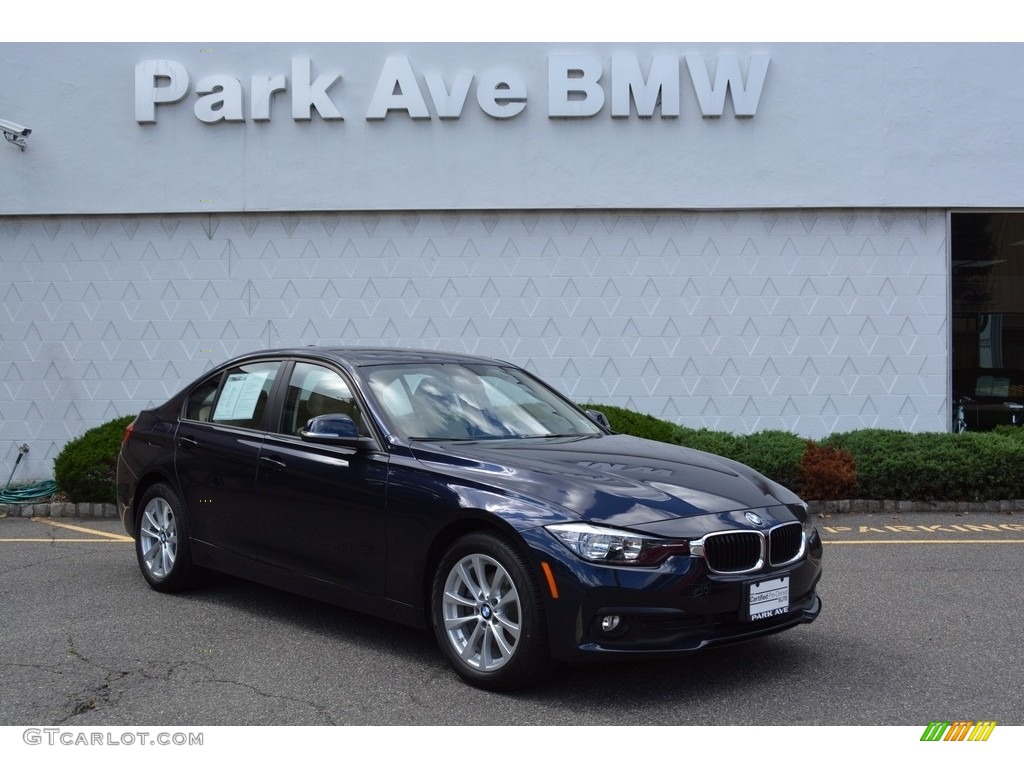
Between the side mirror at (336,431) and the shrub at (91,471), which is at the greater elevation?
the side mirror at (336,431)

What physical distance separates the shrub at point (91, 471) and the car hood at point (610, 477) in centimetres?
680

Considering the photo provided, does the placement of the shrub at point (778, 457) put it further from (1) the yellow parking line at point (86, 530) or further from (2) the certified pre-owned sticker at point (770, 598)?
(1) the yellow parking line at point (86, 530)

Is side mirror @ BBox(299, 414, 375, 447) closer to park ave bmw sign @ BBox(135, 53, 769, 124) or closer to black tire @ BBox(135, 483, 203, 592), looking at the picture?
black tire @ BBox(135, 483, 203, 592)

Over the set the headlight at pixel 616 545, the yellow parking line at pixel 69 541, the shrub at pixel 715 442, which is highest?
the headlight at pixel 616 545

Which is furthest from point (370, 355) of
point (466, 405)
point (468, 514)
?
point (468, 514)

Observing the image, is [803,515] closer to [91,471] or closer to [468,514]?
[468,514]

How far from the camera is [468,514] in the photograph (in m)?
4.92

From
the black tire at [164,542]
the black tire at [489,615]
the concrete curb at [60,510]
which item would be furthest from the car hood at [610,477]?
the concrete curb at [60,510]

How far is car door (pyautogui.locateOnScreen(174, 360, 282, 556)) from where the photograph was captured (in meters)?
6.23

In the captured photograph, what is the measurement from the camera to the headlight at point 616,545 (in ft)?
14.9

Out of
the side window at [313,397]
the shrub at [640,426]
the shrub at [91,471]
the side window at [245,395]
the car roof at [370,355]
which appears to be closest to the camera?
the side window at [313,397]

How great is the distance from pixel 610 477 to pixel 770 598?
2.97 ft

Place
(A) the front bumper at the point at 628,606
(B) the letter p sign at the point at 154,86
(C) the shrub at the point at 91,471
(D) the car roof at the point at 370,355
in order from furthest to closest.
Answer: (B) the letter p sign at the point at 154,86
(C) the shrub at the point at 91,471
(D) the car roof at the point at 370,355
(A) the front bumper at the point at 628,606

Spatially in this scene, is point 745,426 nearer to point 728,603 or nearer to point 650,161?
point 650,161
